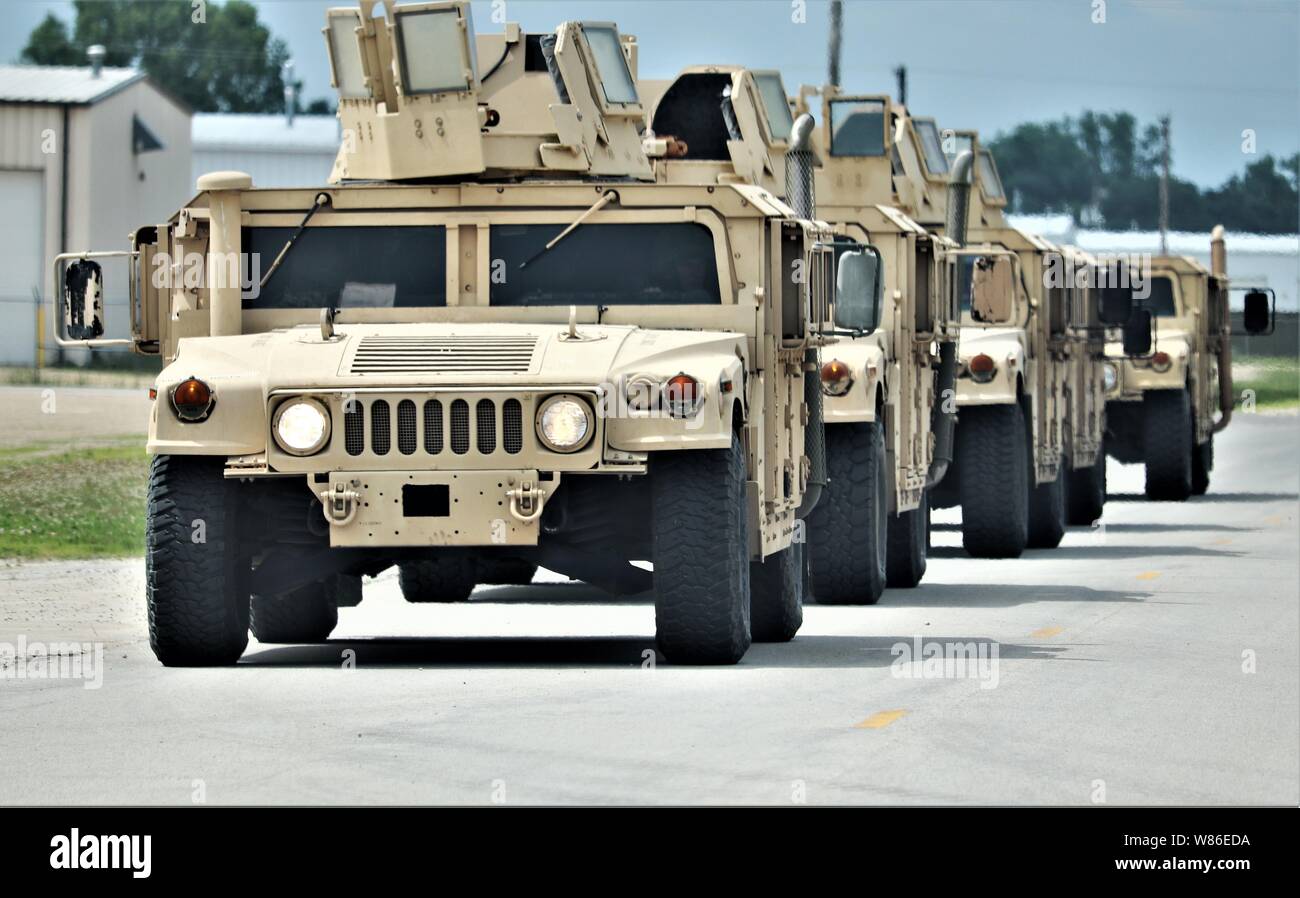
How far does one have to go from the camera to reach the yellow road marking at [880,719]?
10383mm

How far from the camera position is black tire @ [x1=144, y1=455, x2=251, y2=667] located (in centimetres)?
1194

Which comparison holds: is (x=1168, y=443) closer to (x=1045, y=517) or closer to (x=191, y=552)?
(x=1045, y=517)

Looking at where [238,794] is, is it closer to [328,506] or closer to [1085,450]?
[328,506]

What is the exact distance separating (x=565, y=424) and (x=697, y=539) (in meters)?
0.71

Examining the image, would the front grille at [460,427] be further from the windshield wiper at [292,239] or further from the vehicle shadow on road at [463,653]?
the windshield wiper at [292,239]

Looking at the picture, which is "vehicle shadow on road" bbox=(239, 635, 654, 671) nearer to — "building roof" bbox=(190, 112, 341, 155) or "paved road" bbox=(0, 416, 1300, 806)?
"paved road" bbox=(0, 416, 1300, 806)

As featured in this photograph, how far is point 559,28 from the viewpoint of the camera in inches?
579

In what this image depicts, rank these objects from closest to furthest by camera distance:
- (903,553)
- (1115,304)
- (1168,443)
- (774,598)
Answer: (774,598) < (903,553) < (1115,304) < (1168,443)

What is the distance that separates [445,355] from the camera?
39.4 ft

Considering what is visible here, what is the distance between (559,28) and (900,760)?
6.24 m

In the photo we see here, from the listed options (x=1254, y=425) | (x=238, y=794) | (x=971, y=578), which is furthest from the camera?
(x=1254, y=425)

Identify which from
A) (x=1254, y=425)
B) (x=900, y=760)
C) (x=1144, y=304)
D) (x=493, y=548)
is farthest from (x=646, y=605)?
(x=1254, y=425)

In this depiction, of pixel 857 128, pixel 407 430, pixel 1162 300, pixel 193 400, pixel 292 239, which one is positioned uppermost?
pixel 857 128

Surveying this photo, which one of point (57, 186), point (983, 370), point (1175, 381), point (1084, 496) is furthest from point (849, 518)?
point (57, 186)
